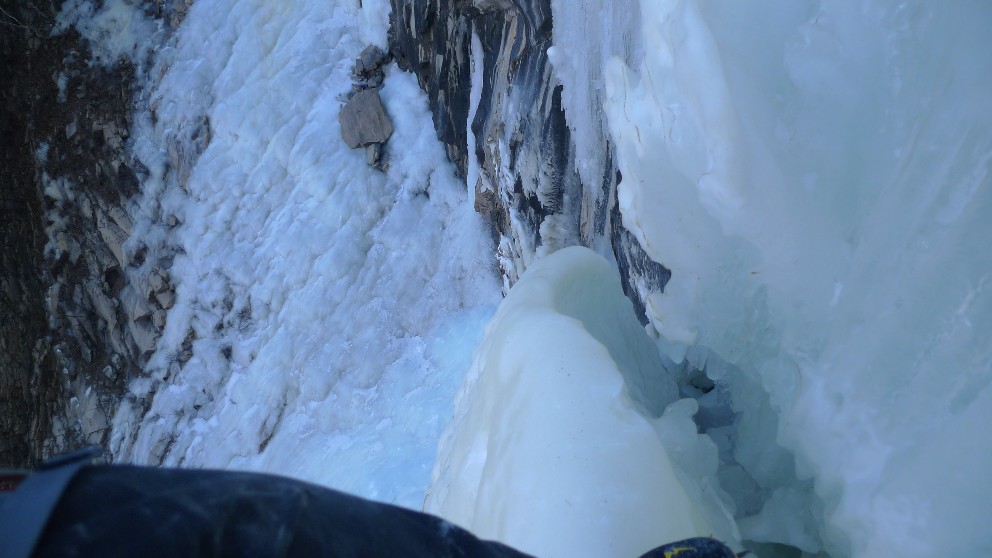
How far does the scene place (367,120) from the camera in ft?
17.0

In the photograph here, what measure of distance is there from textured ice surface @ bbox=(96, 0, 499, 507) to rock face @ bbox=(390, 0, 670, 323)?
1.55ft

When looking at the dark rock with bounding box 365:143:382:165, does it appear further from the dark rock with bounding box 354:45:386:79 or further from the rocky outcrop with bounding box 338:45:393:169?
the dark rock with bounding box 354:45:386:79

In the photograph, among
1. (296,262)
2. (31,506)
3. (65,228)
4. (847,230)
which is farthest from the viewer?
(65,228)

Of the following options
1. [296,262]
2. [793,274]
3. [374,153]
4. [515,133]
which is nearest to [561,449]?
[793,274]

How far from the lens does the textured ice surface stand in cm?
464

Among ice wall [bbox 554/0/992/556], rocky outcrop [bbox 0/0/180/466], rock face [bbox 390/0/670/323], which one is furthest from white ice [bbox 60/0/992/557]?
rocky outcrop [bbox 0/0/180/466]

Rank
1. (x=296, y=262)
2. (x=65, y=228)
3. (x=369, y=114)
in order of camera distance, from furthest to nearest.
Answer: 1. (x=65, y=228)
2. (x=296, y=262)
3. (x=369, y=114)

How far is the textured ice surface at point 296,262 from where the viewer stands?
15.2 ft

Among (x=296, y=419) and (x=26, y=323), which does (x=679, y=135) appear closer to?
(x=296, y=419)

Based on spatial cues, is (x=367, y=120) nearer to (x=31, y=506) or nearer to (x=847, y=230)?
(x=847, y=230)

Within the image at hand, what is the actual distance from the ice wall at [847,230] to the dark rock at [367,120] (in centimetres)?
384

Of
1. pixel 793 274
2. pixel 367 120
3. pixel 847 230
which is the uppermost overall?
pixel 847 230

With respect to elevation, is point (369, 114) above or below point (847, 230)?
below

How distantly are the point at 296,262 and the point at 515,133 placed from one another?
2.58m
